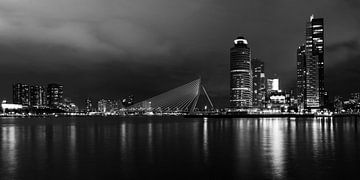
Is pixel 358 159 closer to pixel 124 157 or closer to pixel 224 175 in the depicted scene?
pixel 224 175

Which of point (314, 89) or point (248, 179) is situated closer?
point (248, 179)

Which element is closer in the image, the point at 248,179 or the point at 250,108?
the point at 248,179

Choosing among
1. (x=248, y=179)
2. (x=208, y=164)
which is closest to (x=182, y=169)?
(x=208, y=164)

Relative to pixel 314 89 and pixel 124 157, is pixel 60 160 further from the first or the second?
pixel 314 89

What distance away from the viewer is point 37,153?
2308 cm

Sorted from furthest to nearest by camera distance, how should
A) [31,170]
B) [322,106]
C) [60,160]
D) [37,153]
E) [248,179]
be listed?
[322,106] < [37,153] < [60,160] < [31,170] < [248,179]

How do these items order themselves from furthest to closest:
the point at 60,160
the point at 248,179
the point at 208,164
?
A: the point at 60,160, the point at 208,164, the point at 248,179

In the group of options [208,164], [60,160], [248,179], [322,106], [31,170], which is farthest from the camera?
[322,106]

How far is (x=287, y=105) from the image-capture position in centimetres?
19088

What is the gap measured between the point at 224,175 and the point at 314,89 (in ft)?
626

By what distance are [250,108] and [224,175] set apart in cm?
17622

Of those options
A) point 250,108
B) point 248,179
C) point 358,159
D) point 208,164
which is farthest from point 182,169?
point 250,108

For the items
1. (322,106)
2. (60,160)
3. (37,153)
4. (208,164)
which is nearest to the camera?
(208,164)

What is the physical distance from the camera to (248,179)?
14812 millimetres
